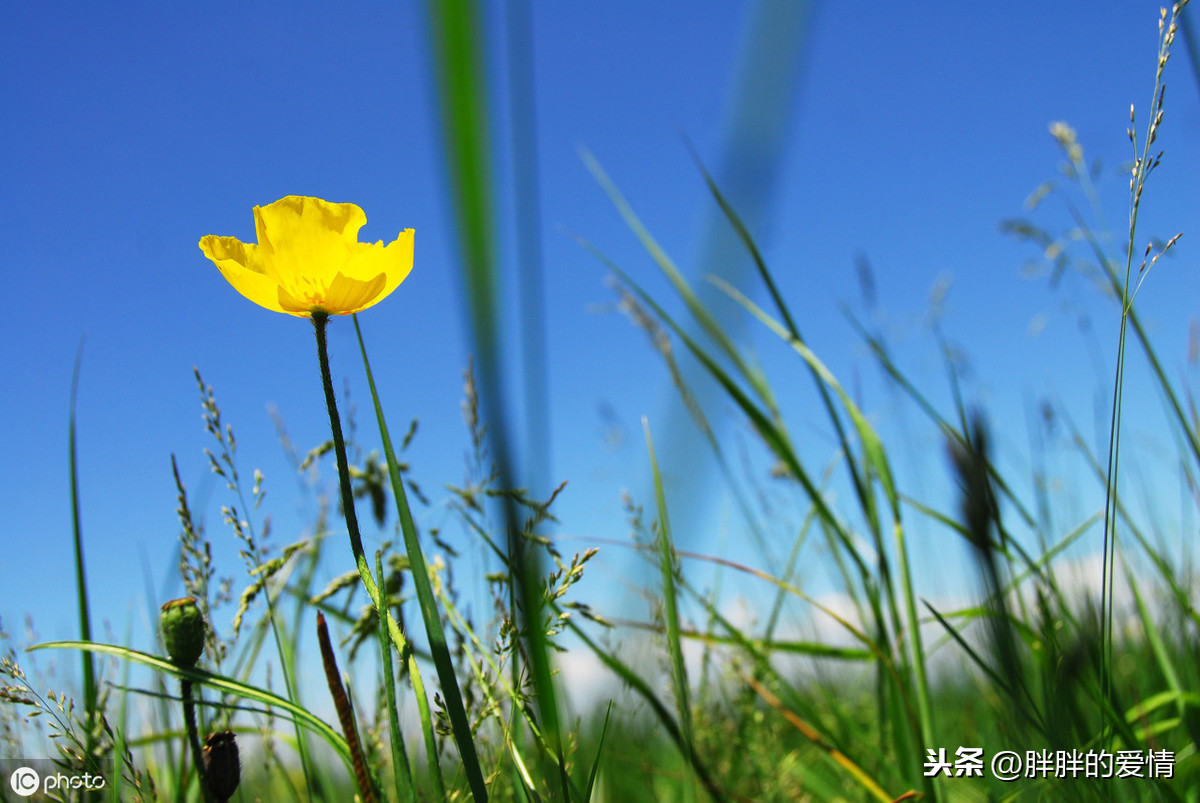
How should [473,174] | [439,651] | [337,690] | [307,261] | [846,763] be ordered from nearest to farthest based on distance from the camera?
[473,174] < [439,651] < [337,690] < [307,261] < [846,763]

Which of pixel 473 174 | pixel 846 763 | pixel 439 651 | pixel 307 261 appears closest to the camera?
pixel 473 174

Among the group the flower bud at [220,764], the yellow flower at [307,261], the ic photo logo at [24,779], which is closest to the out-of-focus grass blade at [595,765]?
the flower bud at [220,764]

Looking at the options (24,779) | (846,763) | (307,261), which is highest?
(307,261)

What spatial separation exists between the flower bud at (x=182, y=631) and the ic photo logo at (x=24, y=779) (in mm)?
562

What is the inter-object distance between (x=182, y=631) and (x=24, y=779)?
66cm

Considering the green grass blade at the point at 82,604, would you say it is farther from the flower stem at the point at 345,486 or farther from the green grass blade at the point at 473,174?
the green grass blade at the point at 473,174

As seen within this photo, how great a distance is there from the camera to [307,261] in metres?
0.87

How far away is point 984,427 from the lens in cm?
51

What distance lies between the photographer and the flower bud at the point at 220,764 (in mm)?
749

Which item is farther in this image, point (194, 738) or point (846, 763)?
point (846, 763)

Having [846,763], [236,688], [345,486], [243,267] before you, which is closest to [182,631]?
[236,688]

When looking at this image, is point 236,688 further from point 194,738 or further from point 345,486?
point 345,486

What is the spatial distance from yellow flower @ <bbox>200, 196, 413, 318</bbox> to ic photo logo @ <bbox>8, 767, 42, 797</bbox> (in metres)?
0.82

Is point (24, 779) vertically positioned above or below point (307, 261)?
below
